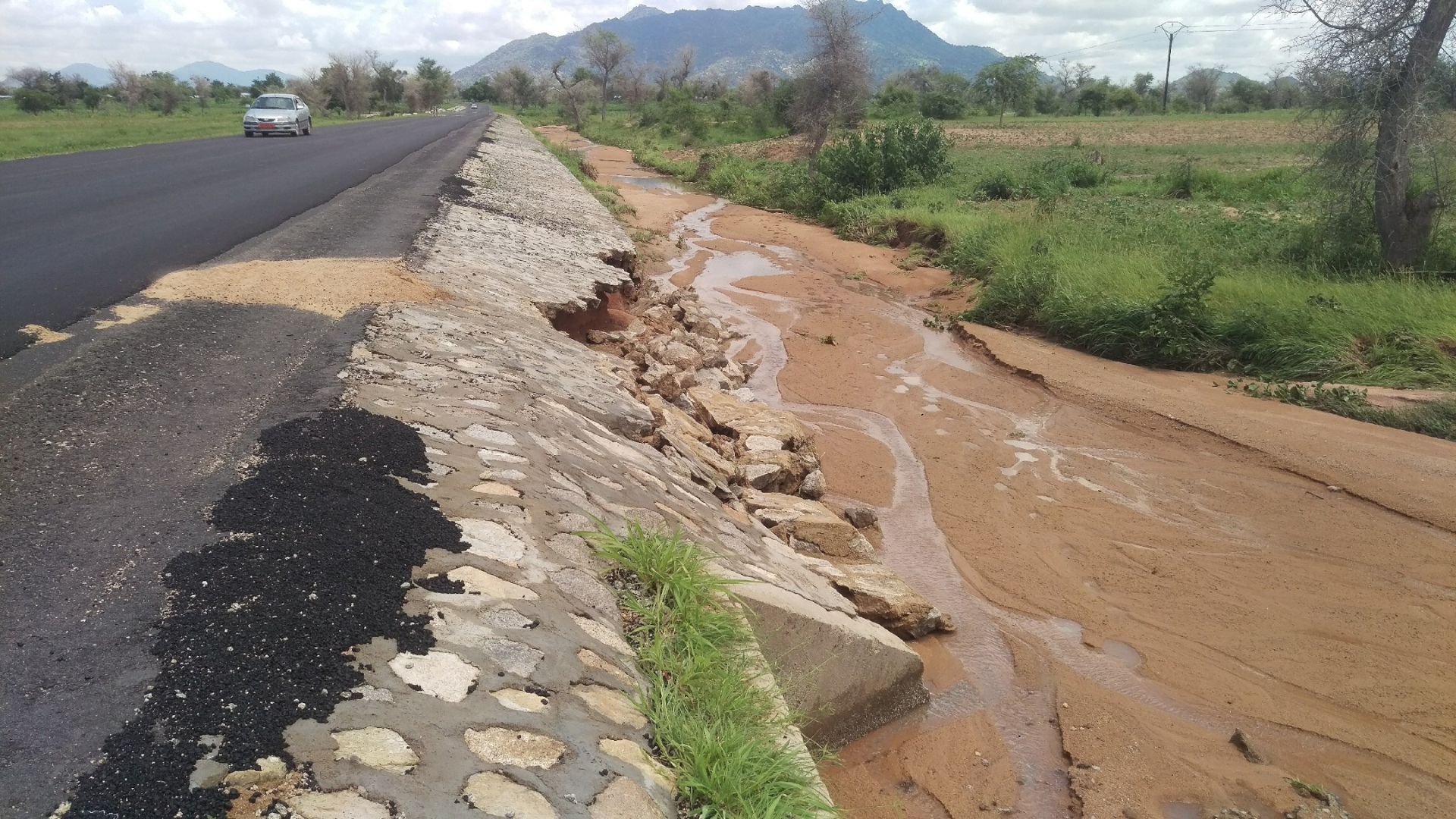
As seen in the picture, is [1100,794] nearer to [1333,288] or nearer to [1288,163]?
[1333,288]

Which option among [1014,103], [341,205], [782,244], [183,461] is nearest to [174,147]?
[341,205]

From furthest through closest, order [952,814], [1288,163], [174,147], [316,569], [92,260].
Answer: [1288,163] → [174,147] → [92,260] → [952,814] → [316,569]

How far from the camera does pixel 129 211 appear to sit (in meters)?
9.31

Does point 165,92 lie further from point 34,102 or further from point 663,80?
point 663,80

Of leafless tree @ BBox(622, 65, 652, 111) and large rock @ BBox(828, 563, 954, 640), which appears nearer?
large rock @ BBox(828, 563, 954, 640)

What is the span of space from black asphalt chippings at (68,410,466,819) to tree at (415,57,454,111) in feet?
253

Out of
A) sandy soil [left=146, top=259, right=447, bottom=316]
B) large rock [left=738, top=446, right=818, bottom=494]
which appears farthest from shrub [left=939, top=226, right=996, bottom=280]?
sandy soil [left=146, top=259, right=447, bottom=316]

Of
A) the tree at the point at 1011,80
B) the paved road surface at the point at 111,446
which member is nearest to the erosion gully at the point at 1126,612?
the paved road surface at the point at 111,446

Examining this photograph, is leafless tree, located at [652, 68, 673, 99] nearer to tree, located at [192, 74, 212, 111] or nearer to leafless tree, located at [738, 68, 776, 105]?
leafless tree, located at [738, 68, 776, 105]

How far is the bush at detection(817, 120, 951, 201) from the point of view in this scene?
24.6 m

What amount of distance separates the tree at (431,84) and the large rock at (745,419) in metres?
73.0

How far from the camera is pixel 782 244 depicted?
21.0 m

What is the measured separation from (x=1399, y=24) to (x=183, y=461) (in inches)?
565

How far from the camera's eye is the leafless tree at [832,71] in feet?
90.1
